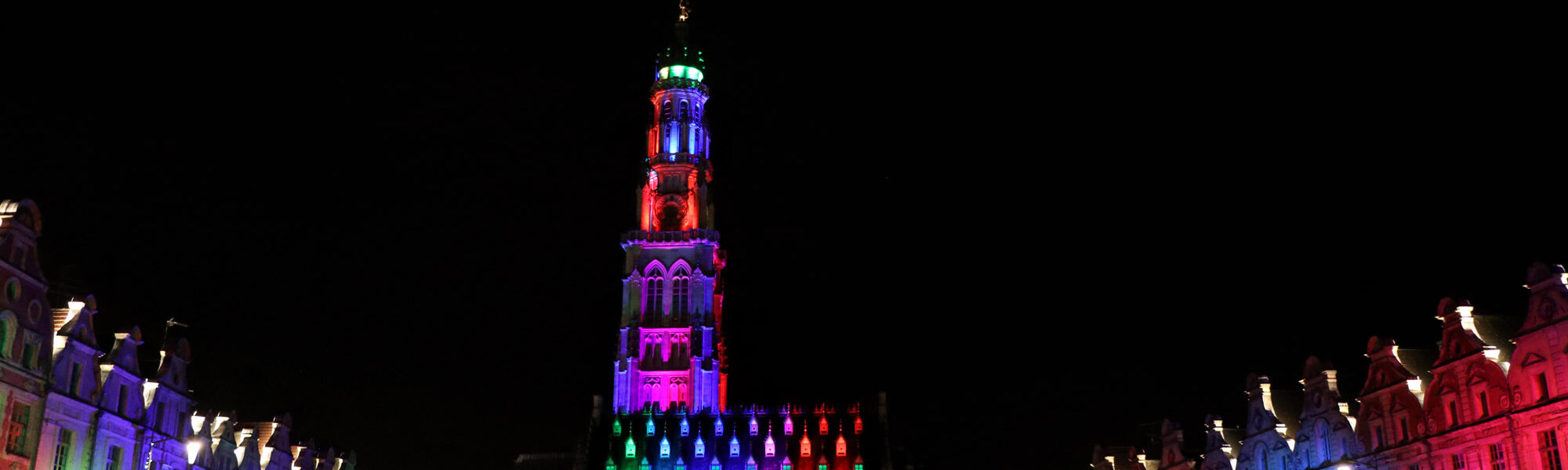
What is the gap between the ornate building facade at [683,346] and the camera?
117312mm

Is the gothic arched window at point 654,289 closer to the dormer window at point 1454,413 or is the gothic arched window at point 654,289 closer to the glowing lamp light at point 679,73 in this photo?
the glowing lamp light at point 679,73

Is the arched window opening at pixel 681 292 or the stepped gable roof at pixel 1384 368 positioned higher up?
the arched window opening at pixel 681 292

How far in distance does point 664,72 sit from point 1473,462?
103m

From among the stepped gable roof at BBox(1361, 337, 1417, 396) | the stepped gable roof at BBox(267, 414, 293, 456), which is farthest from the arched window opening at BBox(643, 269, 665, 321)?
the stepped gable roof at BBox(1361, 337, 1417, 396)

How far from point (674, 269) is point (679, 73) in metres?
23.3

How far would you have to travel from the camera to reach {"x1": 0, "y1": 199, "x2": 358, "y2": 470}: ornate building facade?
2346 inches

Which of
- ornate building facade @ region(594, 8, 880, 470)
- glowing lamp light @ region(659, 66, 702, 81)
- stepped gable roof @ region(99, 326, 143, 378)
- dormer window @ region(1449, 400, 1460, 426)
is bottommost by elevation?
dormer window @ region(1449, 400, 1460, 426)

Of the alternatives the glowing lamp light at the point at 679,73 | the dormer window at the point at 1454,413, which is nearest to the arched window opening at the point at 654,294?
the glowing lamp light at the point at 679,73

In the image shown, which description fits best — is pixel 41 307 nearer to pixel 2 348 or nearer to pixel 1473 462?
pixel 2 348

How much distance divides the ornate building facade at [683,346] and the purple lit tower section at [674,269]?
0.11m

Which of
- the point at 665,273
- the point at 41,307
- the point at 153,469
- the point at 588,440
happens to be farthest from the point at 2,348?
the point at 665,273

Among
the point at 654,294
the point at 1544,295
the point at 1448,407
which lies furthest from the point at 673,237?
the point at 1544,295

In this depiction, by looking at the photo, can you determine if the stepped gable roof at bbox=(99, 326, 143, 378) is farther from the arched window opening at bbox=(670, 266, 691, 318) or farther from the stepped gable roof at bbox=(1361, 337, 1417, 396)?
the arched window opening at bbox=(670, 266, 691, 318)

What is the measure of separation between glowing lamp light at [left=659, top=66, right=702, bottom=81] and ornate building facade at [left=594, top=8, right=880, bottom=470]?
9 cm
